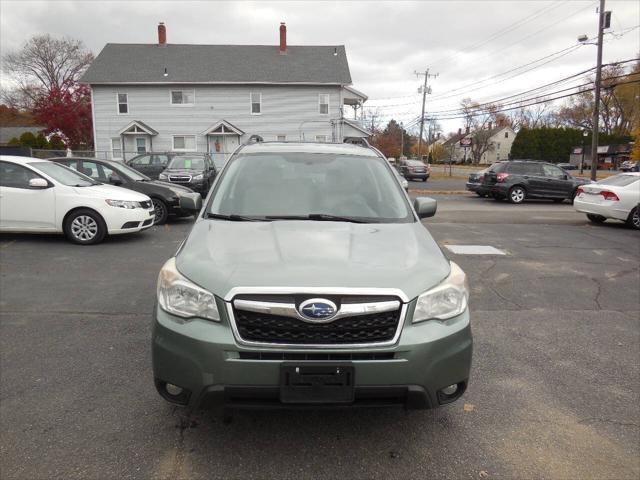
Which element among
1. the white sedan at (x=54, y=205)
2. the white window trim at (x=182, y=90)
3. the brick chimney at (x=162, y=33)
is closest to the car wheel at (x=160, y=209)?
the white sedan at (x=54, y=205)

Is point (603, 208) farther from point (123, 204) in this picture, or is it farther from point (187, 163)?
point (187, 163)

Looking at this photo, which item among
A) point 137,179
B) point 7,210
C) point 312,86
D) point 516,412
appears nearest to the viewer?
point 516,412

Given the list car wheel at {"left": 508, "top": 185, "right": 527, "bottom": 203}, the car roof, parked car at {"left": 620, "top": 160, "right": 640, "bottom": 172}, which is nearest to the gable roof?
car wheel at {"left": 508, "top": 185, "right": 527, "bottom": 203}

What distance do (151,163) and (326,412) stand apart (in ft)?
62.1

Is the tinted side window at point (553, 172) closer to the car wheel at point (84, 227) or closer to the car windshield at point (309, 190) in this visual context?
the car wheel at point (84, 227)

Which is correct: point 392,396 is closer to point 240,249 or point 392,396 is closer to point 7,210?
point 240,249

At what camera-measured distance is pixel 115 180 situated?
11.1m

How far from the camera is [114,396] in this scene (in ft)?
11.3

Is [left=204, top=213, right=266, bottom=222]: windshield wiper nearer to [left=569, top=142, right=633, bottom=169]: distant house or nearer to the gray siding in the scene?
the gray siding

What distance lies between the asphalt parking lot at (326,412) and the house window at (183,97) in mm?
29516

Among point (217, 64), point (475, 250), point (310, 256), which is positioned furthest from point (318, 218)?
point (217, 64)

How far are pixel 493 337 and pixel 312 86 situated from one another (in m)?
31.0

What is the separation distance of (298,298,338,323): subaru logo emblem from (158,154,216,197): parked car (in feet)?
47.3

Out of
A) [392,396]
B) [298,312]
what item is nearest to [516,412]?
[392,396]
